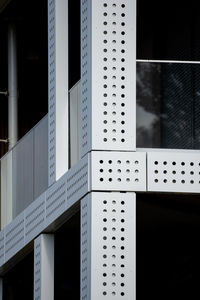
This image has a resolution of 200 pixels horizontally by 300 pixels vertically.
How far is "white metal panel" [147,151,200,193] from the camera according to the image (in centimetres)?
1655

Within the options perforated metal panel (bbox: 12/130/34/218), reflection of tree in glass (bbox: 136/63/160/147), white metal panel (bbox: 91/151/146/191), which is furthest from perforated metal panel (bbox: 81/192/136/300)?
perforated metal panel (bbox: 12/130/34/218)

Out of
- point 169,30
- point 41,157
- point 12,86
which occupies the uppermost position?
point 12,86

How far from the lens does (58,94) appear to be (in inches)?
727

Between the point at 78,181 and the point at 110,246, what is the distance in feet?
4.03

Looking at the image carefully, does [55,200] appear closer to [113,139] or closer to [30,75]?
[113,139]

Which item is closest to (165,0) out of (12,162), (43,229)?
(12,162)

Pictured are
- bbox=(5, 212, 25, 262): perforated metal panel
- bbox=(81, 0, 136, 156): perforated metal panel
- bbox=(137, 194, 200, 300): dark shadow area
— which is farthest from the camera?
bbox=(137, 194, 200, 300): dark shadow area

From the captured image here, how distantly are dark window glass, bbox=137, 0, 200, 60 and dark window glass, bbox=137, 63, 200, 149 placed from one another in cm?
383

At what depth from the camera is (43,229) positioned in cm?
1892

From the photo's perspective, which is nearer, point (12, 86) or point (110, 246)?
point (110, 246)

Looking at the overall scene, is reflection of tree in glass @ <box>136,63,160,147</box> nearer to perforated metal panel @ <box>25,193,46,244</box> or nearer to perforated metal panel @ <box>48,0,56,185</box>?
perforated metal panel @ <box>48,0,56,185</box>

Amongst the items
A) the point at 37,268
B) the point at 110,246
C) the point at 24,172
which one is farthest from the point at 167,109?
the point at 24,172

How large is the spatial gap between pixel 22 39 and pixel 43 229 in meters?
8.19

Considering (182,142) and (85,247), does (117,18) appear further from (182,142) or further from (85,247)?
(85,247)
